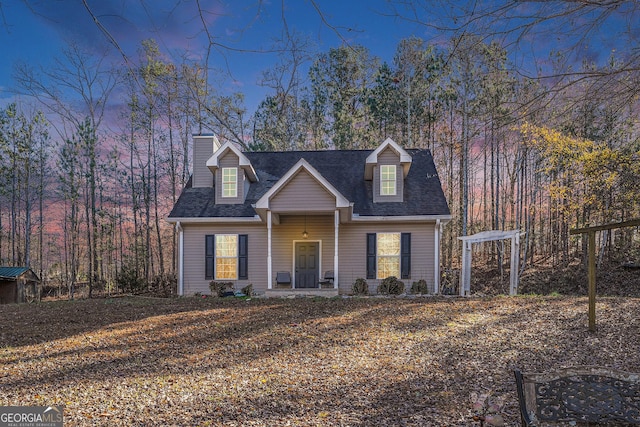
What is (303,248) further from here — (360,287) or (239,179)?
(239,179)

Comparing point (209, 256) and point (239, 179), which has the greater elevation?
point (239, 179)

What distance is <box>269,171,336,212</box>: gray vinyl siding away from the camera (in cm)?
1362

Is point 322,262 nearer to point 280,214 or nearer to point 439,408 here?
point 280,214

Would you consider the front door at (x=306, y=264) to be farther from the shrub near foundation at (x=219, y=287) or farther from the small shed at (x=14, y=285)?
the small shed at (x=14, y=285)

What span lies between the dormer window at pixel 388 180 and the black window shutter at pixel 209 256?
20.4 feet

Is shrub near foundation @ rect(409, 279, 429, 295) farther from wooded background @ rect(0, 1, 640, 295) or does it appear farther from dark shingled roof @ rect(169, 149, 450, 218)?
wooded background @ rect(0, 1, 640, 295)

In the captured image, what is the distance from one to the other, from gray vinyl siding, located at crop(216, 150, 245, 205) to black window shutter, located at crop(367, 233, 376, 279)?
15.7 feet

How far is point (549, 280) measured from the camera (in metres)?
21.4

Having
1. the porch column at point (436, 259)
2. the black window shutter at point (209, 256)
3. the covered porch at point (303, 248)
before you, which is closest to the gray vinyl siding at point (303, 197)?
the covered porch at point (303, 248)

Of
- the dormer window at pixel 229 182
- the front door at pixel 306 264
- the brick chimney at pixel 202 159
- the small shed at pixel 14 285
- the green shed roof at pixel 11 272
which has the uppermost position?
the brick chimney at pixel 202 159

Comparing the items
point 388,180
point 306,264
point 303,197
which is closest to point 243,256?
point 306,264

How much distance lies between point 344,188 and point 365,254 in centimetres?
272

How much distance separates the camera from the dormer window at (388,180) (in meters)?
15.3

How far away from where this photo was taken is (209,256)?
15.0 meters
